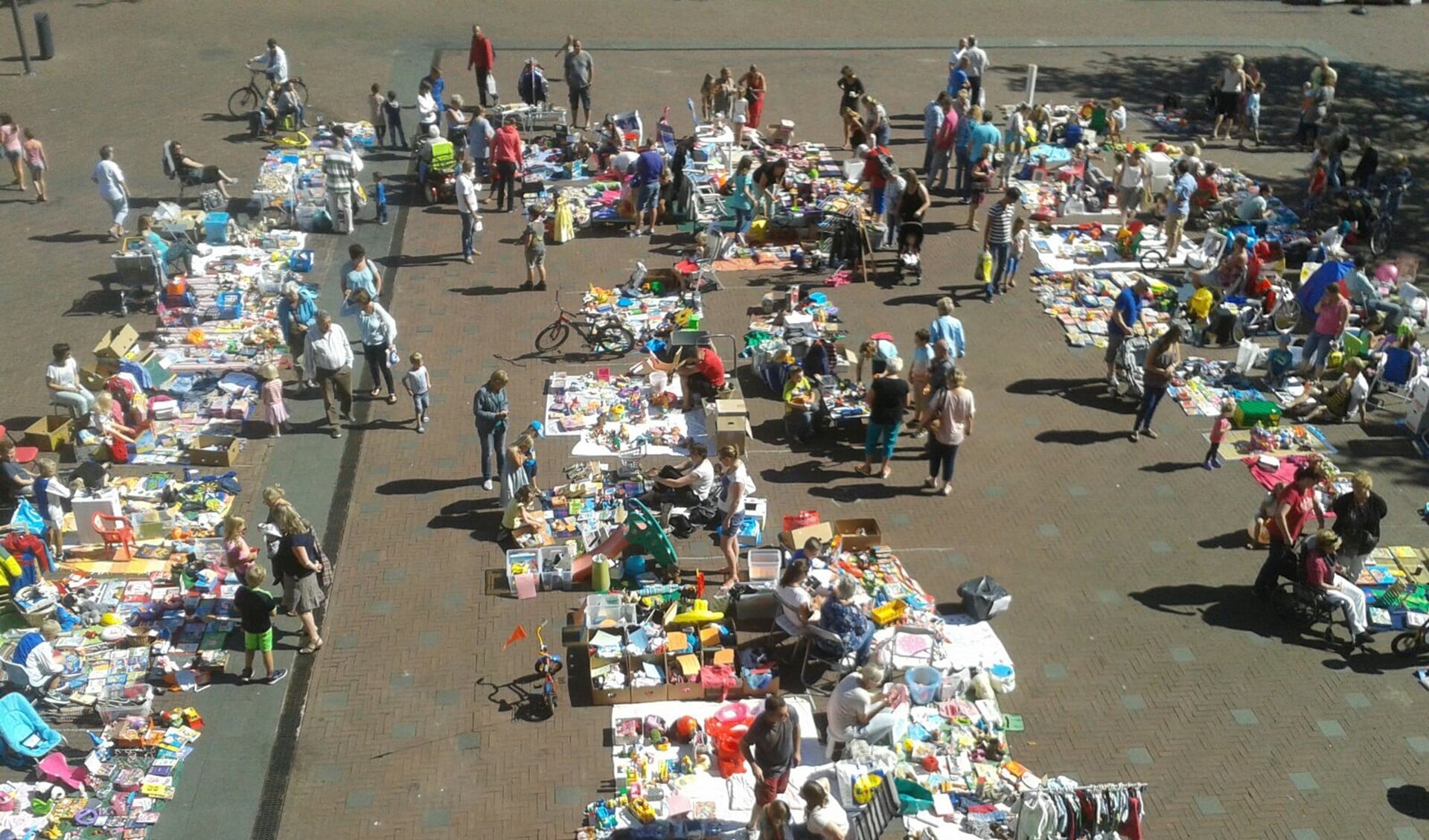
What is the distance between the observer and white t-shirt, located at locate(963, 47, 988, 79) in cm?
2672

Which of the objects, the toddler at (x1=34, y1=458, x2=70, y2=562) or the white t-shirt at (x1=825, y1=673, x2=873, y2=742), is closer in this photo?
the white t-shirt at (x1=825, y1=673, x2=873, y2=742)

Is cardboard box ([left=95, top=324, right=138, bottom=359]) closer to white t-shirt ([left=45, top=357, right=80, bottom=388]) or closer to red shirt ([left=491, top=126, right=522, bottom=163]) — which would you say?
white t-shirt ([left=45, top=357, right=80, bottom=388])

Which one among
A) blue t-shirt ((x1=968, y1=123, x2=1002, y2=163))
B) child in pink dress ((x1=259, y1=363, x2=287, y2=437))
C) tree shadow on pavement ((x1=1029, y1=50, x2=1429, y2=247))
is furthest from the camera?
tree shadow on pavement ((x1=1029, y1=50, x2=1429, y2=247))

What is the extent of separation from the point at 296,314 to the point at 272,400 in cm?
156

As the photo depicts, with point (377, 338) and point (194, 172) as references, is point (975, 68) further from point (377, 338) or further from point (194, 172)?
point (194, 172)

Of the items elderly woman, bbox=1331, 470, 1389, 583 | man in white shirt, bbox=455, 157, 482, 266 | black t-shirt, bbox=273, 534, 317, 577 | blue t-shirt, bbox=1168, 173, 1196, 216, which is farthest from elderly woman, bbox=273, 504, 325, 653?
blue t-shirt, bbox=1168, 173, 1196, 216

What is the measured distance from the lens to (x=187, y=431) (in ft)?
54.6

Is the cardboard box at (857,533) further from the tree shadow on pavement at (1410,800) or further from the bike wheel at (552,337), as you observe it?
the bike wheel at (552,337)

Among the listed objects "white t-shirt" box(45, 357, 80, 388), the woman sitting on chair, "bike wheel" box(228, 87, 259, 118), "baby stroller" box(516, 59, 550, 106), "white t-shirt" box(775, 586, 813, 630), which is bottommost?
"white t-shirt" box(775, 586, 813, 630)

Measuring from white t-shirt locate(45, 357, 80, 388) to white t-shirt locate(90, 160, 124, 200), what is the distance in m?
6.07

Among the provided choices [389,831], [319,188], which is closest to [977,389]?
[389,831]

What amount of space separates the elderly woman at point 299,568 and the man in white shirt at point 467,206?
28.3ft

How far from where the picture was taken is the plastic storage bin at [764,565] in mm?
14125

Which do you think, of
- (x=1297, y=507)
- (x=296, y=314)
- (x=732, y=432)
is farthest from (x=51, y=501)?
(x=1297, y=507)
